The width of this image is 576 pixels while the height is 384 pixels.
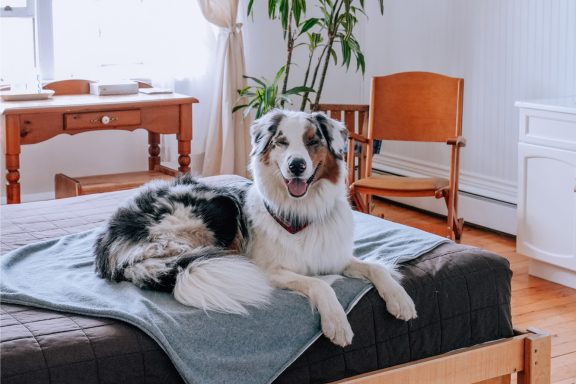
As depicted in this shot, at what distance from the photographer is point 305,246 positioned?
2.24 m

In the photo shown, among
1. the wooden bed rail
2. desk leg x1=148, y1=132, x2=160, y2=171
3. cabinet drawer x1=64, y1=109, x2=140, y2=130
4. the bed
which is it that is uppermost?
cabinet drawer x1=64, y1=109, x2=140, y2=130

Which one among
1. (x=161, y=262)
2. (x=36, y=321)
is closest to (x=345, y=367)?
(x=161, y=262)

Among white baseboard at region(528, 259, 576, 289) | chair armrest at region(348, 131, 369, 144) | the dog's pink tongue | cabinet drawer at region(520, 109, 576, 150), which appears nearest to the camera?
the dog's pink tongue

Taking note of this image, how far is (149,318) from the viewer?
6.27 feet

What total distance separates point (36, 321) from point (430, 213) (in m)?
3.46

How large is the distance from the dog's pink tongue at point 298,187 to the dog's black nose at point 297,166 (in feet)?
0.13

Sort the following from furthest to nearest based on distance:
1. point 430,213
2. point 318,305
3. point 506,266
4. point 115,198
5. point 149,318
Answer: point 430,213 < point 115,198 < point 506,266 < point 318,305 < point 149,318

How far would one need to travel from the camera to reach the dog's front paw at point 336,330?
2025 millimetres

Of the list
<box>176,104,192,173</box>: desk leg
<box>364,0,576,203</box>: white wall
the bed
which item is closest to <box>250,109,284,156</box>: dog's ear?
the bed

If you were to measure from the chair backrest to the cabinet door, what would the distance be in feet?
1.60

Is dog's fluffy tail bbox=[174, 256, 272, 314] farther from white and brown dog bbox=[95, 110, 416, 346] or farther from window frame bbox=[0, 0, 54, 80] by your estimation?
window frame bbox=[0, 0, 54, 80]

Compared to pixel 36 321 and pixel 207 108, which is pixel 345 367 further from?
pixel 207 108

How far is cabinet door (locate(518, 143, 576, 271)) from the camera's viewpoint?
3680 millimetres

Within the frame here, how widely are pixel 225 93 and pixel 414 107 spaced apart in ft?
3.86
